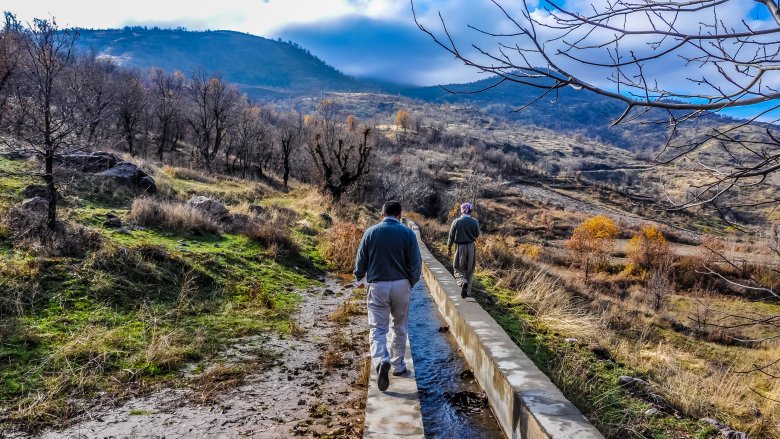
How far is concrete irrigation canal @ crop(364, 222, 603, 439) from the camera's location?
376 centimetres

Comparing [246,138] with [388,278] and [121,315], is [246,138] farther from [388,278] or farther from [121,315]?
[388,278]

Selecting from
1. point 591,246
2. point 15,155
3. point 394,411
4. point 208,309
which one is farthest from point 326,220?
point 591,246

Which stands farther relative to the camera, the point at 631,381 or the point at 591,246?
the point at 591,246

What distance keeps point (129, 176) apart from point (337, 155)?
575 inches

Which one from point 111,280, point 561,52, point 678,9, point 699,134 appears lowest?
point 111,280

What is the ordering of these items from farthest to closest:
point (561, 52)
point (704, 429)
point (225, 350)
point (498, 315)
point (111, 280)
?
point (498, 315) → point (111, 280) → point (225, 350) → point (704, 429) → point (561, 52)

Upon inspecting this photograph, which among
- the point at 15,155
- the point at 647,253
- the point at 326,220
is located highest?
the point at 15,155

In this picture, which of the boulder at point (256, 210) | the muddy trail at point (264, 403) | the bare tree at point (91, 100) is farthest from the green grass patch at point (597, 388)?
the boulder at point (256, 210)

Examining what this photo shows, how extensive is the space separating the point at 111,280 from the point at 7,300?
1.40m

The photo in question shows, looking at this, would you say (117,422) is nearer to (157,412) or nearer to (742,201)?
(157,412)

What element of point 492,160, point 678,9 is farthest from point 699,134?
point 492,160

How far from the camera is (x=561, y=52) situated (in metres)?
2.76

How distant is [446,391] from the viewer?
5.37 metres

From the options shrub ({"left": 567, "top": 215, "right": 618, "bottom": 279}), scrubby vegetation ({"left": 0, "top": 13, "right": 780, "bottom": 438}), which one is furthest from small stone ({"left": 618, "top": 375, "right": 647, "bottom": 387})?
shrub ({"left": 567, "top": 215, "right": 618, "bottom": 279})
